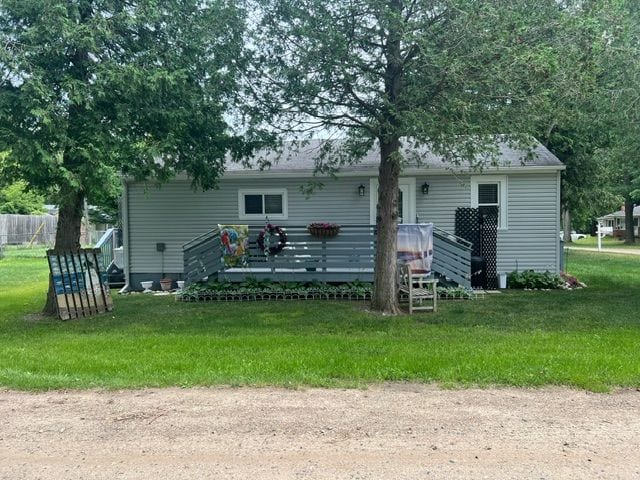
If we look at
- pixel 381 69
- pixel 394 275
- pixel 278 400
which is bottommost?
pixel 278 400

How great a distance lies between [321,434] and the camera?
372cm

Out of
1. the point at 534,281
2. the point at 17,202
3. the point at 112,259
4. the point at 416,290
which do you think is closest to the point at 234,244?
the point at 416,290

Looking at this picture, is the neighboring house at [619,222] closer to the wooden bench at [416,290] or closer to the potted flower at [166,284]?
the wooden bench at [416,290]

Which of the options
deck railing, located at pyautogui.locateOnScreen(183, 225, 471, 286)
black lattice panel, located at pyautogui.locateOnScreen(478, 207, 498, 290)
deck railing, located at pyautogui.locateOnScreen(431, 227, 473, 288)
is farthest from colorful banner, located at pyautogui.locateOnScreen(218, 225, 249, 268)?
black lattice panel, located at pyautogui.locateOnScreen(478, 207, 498, 290)

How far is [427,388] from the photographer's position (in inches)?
185

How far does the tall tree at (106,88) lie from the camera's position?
24.0 feet

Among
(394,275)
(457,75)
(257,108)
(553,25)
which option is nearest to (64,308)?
(257,108)

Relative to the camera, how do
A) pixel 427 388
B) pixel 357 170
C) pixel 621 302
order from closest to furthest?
1. pixel 427 388
2. pixel 621 302
3. pixel 357 170

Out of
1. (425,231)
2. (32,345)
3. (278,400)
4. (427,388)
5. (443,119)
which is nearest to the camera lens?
(278,400)

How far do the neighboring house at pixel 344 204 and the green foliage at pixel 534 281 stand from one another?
35 cm

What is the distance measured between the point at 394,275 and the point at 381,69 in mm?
3468

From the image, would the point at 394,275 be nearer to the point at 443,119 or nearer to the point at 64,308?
the point at 443,119

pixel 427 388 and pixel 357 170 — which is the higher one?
pixel 357 170

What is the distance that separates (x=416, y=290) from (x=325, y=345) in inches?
132
